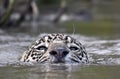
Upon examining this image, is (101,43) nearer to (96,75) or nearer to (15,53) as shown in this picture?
(15,53)

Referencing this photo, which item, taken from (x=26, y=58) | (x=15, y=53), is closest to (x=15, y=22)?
(x=15, y=53)

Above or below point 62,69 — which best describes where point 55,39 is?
above

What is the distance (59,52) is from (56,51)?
54mm

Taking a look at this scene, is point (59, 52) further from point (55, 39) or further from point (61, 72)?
point (55, 39)

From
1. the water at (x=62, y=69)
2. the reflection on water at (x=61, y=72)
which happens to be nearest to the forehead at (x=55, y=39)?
the water at (x=62, y=69)

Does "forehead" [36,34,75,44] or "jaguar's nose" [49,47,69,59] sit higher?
"forehead" [36,34,75,44]

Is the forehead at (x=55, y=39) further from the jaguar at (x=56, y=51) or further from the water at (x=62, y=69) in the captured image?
the water at (x=62, y=69)

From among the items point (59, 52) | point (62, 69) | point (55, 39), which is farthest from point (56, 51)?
point (55, 39)

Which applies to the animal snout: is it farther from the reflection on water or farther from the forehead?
the forehead

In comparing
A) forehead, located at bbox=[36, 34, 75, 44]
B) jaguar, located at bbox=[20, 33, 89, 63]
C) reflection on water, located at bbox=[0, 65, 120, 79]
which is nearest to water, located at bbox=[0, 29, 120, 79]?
reflection on water, located at bbox=[0, 65, 120, 79]

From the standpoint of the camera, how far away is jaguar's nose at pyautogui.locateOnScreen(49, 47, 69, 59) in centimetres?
719

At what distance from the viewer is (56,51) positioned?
7.21 m

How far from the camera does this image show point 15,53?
35.5 ft

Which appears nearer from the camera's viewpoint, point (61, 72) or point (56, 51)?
point (61, 72)
